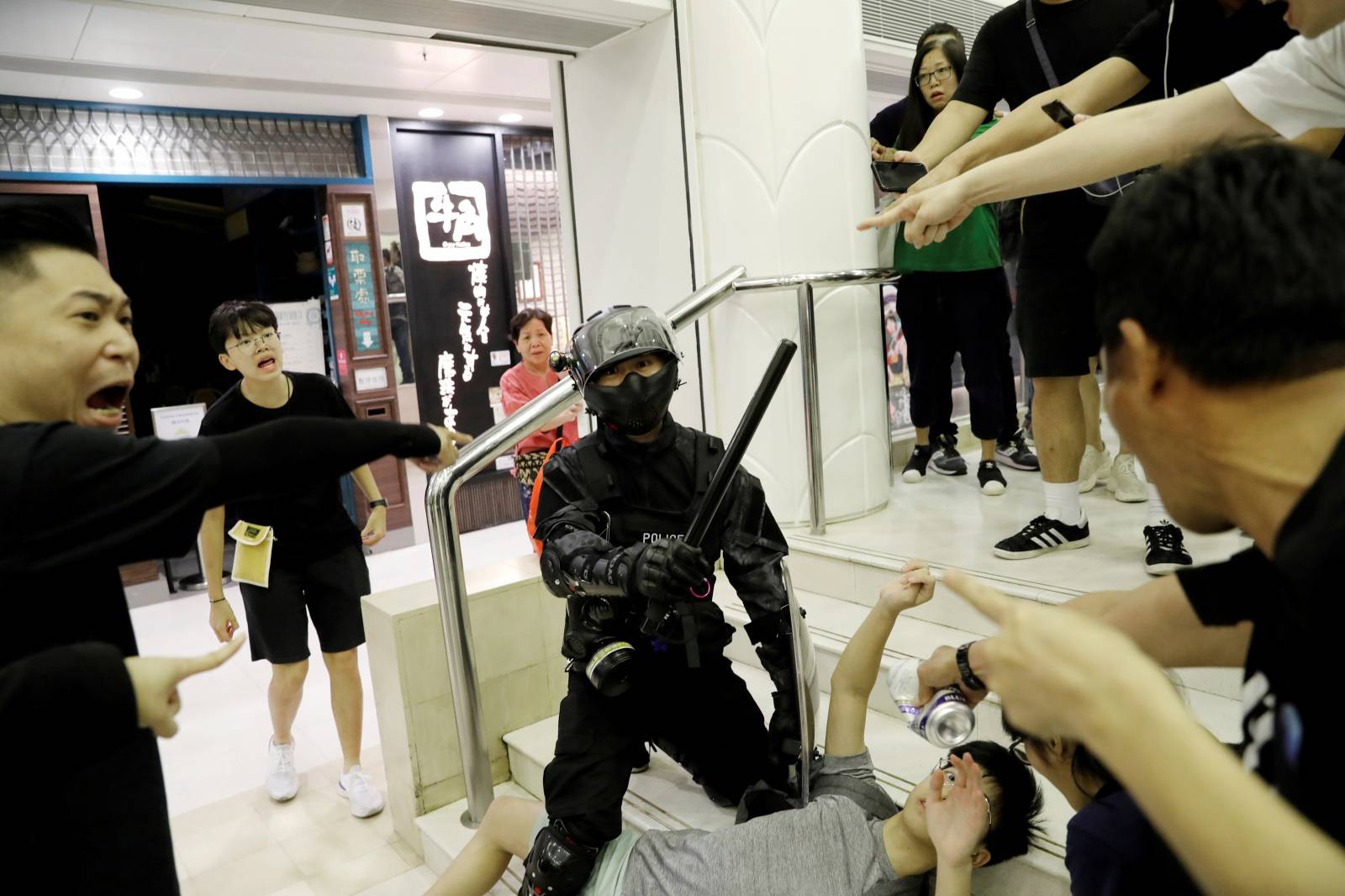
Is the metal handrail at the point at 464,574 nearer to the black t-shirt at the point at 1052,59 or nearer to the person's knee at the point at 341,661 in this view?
the person's knee at the point at 341,661

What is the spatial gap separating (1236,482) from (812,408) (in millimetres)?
2394

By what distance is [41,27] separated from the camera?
13.7 feet

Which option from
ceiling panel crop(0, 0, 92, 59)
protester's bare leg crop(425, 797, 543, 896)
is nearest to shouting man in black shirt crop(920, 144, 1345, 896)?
protester's bare leg crop(425, 797, 543, 896)

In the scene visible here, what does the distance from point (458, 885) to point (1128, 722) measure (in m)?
1.90

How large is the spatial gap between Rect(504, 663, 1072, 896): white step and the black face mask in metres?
0.94

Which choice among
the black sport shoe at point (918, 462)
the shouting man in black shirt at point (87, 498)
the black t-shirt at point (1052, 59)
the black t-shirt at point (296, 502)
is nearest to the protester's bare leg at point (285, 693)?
the black t-shirt at point (296, 502)

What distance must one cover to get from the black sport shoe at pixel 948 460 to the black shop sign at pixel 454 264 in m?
3.82

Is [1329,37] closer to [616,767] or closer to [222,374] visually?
[616,767]

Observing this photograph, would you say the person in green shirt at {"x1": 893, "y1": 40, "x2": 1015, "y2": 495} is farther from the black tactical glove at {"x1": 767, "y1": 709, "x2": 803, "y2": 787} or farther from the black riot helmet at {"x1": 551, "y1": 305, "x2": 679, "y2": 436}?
the black tactical glove at {"x1": 767, "y1": 709, "x2": 803, "y2": 787}

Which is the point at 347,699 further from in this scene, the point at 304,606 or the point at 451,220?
the point at 451,220

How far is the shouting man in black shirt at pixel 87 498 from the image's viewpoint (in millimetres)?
905

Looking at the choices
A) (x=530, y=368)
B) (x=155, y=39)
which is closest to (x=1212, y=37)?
(x=530, y=368)

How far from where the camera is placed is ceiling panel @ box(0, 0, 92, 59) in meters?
3.93

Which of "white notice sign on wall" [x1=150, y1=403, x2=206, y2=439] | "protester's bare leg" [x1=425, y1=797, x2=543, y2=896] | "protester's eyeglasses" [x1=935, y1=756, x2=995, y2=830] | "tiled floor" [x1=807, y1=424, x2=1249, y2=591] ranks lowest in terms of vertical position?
"protester's bare leg" [x1=425, y1=797, x2=543, y2=896]
